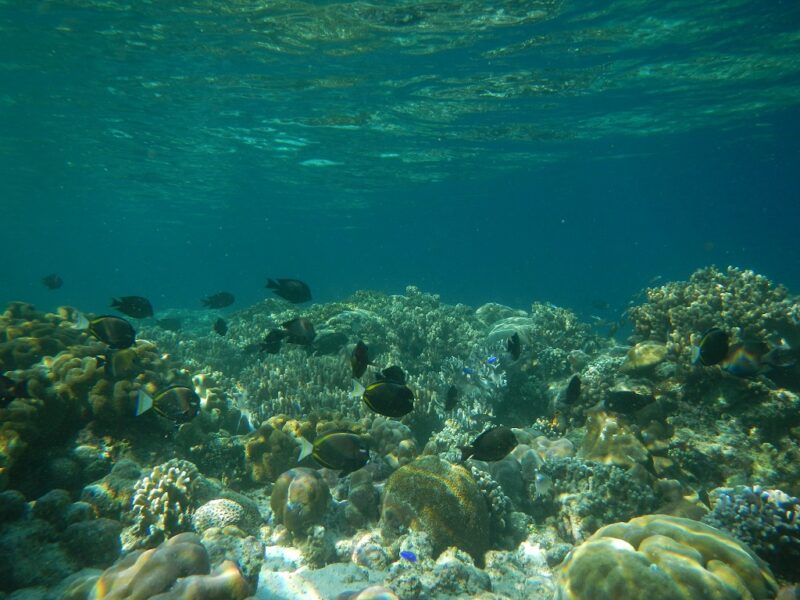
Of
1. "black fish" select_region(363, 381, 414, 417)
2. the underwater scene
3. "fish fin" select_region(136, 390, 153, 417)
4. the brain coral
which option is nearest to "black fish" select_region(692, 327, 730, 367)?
the underwater scene

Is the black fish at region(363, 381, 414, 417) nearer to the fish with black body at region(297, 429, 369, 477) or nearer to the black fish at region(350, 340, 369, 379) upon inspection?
the fish with black body at region(297, 429, 369, 477)

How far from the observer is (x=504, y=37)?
17.2 metres

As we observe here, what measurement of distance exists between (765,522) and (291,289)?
21.2 feet

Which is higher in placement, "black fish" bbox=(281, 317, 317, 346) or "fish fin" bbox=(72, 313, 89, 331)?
"black fish" bbox=(281, 317, 317, 346)

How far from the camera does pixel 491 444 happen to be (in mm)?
4711

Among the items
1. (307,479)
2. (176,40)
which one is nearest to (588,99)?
(176,40)

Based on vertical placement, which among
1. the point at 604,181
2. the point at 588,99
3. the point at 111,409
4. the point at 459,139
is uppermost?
the point at 588,99

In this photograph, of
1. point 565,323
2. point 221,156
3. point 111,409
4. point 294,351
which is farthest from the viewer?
point 221,156

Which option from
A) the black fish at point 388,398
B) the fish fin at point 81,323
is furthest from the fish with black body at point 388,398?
the fish fin at point 81,323

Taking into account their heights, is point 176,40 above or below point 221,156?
above

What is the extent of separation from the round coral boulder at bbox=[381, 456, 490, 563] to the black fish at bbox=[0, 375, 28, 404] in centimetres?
486

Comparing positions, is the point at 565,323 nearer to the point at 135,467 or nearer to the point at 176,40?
the point at 135,467

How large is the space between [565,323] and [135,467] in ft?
42.1

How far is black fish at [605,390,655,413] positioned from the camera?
6.58 meters
